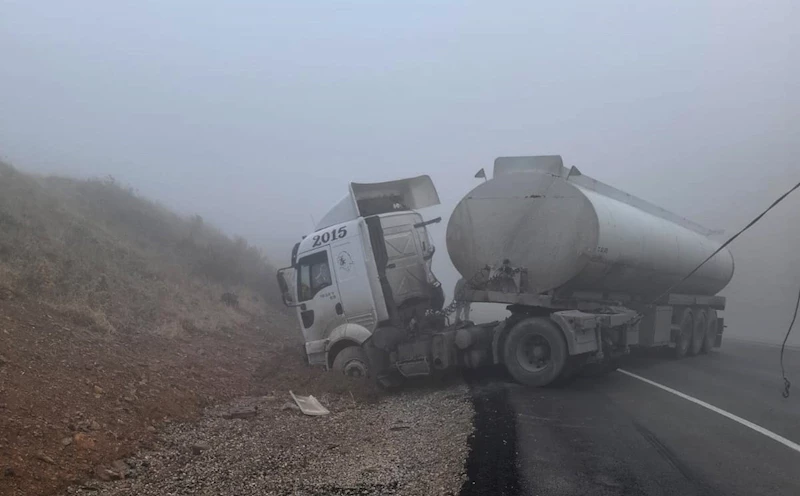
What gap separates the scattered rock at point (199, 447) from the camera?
22.9 ft

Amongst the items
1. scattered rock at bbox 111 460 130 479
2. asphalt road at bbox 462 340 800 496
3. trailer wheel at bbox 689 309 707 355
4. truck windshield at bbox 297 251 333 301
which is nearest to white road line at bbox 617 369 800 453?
asphalt road at bbox 462 340 800 496

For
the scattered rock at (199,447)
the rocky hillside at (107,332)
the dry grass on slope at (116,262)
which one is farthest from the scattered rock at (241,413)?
the dry grass on slope at (116,262)

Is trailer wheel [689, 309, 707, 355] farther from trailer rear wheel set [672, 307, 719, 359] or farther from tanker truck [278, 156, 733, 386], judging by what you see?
tanker truck [278, 156, 733, 386]

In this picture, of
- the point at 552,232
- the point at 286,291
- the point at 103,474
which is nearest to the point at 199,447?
the point at 103,474

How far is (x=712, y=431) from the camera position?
300 inches

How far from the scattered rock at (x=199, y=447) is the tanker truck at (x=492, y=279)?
14.6 feet

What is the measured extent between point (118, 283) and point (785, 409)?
14.1 metres

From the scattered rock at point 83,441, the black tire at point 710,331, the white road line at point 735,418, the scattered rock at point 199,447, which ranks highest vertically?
the scattered rock at point 83,441

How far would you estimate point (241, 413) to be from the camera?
9.02 m

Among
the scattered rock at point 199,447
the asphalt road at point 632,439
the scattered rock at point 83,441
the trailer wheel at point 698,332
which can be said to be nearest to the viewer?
the asphalt road at point 632,439

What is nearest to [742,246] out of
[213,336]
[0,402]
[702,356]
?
[702,356]

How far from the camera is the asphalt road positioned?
5.64 m

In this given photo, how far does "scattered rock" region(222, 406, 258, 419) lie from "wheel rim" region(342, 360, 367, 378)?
8.51 ft

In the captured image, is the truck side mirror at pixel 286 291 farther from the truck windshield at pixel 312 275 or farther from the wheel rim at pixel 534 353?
the wheel rim at pixel 534 353
